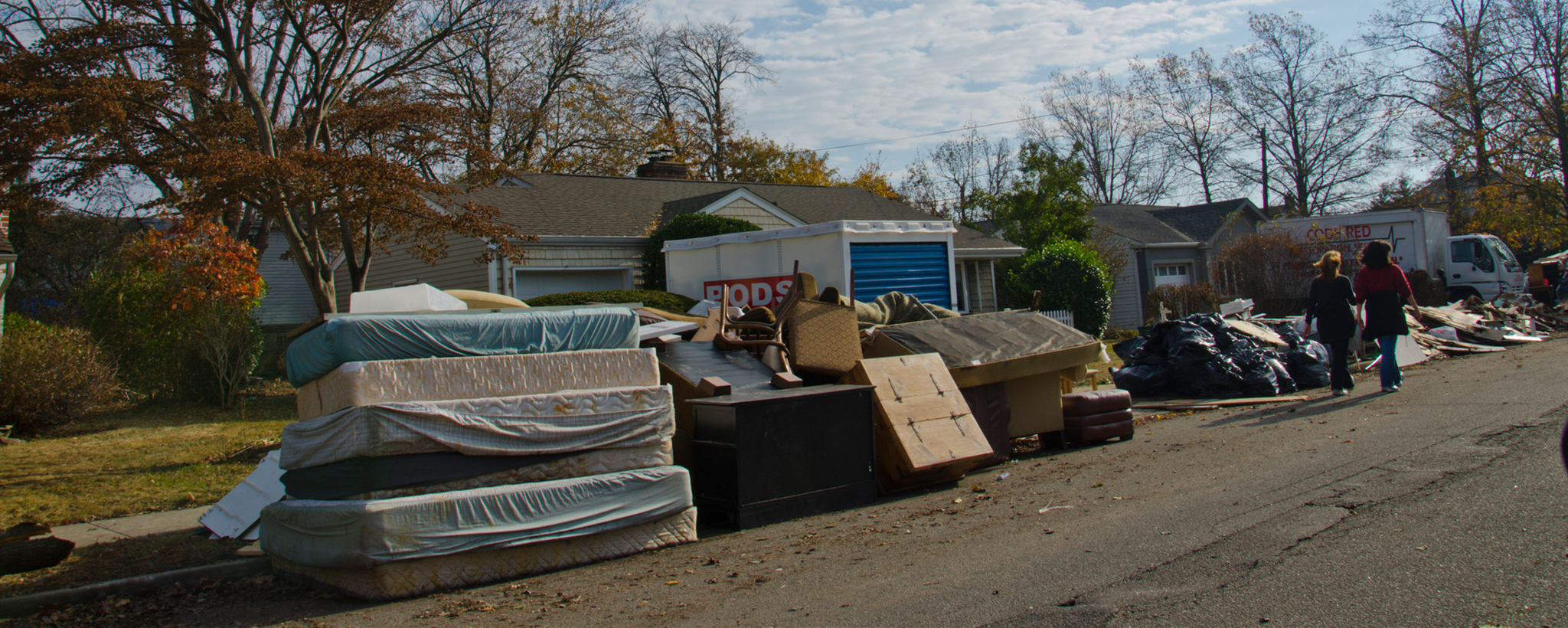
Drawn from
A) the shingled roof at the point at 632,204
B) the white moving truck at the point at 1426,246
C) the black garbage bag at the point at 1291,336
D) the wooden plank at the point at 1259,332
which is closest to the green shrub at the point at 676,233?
the shingled roof at the point at 632,204

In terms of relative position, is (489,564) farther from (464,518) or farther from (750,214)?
(750,214)

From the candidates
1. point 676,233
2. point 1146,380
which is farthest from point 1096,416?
point 676,233

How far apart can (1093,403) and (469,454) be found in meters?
6.03

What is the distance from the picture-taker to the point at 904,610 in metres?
4.02

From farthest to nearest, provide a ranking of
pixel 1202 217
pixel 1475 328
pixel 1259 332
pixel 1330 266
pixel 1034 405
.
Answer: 1. pixel 1202 217
2. pixel 1475 328
3. pixel 1259 332
4. pixel 1330 266
5. pixel 1034 405

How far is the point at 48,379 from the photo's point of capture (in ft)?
36.6

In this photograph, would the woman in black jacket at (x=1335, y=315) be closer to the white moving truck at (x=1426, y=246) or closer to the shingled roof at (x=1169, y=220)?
the white moving truck at (x=1426, y=246)

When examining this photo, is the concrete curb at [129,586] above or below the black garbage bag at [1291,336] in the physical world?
below

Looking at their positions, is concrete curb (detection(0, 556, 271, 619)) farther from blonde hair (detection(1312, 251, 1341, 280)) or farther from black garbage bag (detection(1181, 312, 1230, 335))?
blonde hair (detection(1312, 251, 1341, 280))

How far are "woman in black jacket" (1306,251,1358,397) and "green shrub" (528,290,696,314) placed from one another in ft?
28.2

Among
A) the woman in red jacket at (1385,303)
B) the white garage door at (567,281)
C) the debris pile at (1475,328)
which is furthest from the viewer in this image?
the white garage door at (567,281)

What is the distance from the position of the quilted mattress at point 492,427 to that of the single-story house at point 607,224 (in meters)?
11.0

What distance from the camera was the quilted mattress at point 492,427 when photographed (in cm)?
471

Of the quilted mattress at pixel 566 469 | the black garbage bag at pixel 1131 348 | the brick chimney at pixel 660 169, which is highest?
the brick chimney at pixel 660 169
